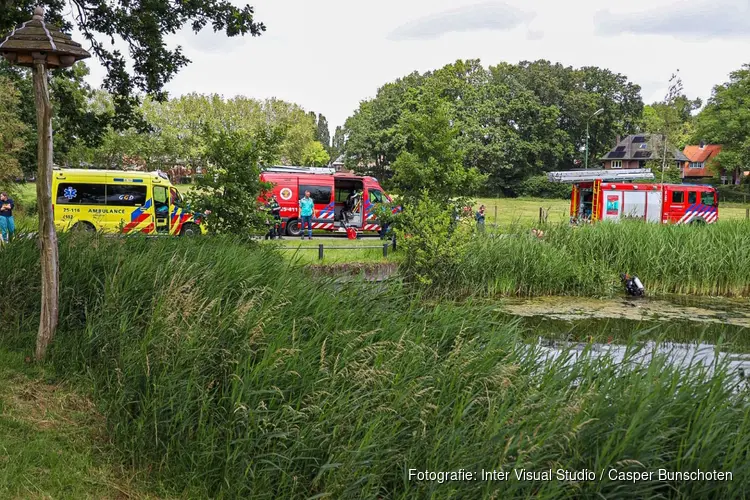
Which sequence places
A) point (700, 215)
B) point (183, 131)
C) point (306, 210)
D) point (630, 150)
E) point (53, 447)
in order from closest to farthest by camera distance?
1. point (53, 447)
2. point (306, 210)
3. point (700, 215)
4. point (183, 131)
5. point (630, 150)

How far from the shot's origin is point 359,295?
7273 millimetres

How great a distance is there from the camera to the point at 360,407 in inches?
183

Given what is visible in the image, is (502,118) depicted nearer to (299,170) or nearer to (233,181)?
(299,170)

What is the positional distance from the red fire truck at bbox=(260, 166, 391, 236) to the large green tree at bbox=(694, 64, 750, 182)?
4238cm

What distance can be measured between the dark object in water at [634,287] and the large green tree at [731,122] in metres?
44.8

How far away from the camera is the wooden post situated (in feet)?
19.6

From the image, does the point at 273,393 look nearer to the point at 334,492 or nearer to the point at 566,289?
the point at 334,492

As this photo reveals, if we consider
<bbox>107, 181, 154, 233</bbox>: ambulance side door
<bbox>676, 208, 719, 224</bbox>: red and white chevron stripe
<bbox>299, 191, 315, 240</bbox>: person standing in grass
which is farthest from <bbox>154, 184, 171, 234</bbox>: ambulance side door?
<bbox>676, 208, 719, 224</bbox>: red and white chevron stripe

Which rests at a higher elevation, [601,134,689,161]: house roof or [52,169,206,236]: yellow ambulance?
[601,134,689,161]: house roof

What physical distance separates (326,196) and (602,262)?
10.8 m

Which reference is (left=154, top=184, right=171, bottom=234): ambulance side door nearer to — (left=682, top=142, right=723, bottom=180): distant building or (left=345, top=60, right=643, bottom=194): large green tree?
(left=345, top=60, right=643, bottom=194): large green tree

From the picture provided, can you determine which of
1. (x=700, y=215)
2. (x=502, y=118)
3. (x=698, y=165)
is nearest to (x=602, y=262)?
(x=700, y=215)

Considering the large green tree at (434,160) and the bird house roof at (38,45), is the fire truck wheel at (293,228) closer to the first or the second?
the large green tree at (434,160)

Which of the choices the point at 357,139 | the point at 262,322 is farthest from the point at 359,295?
the point at 357,139
